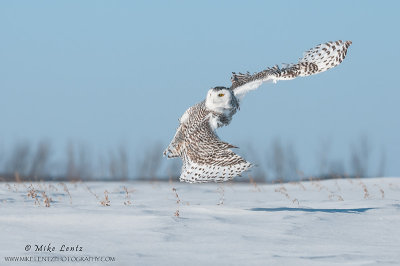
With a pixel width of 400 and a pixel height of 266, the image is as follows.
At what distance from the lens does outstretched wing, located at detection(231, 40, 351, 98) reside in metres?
8.27

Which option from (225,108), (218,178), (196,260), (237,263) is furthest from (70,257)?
(225,108)

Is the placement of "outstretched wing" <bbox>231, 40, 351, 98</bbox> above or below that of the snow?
above

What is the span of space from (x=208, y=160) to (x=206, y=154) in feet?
0.24

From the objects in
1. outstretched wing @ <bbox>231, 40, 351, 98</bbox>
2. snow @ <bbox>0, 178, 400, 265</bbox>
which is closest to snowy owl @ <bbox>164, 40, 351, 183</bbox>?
outstretched wing @ <bbox>231, 40, 351, 98</bbox>

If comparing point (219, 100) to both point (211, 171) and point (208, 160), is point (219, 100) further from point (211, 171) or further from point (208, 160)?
point (211, 171)

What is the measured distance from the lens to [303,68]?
355 inches

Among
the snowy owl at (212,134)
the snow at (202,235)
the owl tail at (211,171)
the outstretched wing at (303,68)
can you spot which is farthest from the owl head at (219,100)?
the snow at (202,235)

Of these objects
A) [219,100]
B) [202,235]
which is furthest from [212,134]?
[202,235]

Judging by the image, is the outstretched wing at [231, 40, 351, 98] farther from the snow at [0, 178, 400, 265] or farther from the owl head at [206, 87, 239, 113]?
the snow at [0, 178, 400, 265]

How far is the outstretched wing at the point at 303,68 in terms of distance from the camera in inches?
326

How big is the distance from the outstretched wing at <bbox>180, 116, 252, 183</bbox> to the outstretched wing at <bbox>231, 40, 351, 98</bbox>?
980 millimetres

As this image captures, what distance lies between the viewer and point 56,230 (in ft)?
20.1

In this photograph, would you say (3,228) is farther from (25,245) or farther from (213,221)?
(213,221)

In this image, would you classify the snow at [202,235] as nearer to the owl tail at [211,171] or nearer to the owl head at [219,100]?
the owl tail at [211,171]
